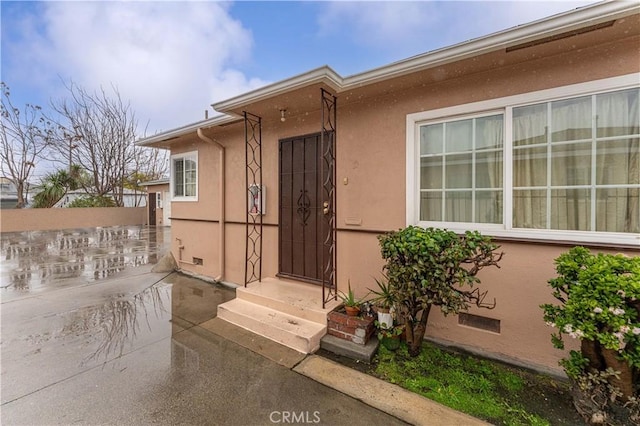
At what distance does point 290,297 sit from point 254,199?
1.89 meters

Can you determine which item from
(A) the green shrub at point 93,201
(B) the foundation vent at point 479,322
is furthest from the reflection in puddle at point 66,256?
(B) the foundation vent at point 479,322

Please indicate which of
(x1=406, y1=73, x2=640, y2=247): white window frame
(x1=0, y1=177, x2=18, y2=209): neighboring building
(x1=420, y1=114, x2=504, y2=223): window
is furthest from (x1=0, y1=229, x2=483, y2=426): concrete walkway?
(x1=0, y1=177, x2=18, y2=209): neighboring building

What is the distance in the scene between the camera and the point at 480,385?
8.05 feet

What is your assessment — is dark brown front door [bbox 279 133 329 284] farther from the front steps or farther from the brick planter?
the brick planter

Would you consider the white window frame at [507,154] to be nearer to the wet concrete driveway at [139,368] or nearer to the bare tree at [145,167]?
the wet concrete driveway at [139,368]

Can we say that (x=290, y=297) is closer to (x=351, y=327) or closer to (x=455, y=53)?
(x=351, y=327)

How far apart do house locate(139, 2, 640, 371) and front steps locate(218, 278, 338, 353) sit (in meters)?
0.02

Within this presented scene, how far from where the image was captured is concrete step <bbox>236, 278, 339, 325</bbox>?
3.38 m

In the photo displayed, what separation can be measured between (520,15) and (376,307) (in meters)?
4.52

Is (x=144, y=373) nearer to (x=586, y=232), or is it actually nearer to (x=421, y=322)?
(x=421, y=322)

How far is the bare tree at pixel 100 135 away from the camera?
15438mm

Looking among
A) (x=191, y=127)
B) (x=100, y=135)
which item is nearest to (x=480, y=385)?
(x=191, y=127)

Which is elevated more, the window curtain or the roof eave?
the roof eave

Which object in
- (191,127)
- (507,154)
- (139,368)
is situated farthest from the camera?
(191,127)
